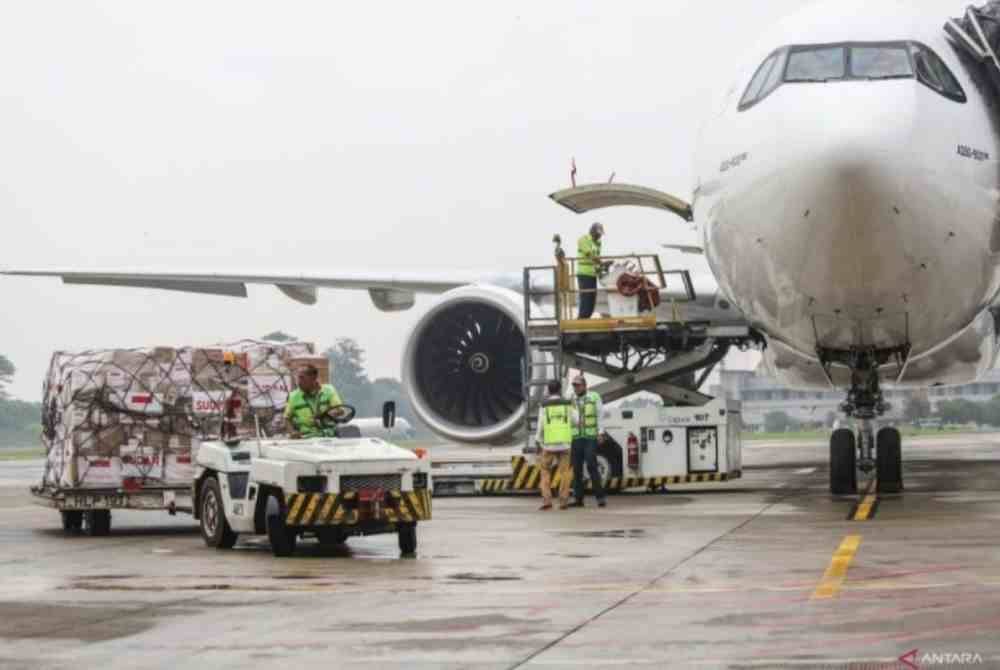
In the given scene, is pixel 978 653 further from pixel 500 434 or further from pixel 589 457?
pixel 500 434

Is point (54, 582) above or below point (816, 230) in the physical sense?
below

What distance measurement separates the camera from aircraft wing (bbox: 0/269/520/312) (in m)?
23.3

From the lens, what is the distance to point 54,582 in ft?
34.4

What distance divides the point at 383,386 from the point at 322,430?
90157 mm

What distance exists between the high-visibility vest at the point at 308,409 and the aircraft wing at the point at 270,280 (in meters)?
9.82

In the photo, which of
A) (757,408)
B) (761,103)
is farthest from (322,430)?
(757,408)

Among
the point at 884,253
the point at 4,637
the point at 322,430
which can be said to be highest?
the point at 884,253

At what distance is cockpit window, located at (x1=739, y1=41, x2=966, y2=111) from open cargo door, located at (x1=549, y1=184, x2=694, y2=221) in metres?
5.48

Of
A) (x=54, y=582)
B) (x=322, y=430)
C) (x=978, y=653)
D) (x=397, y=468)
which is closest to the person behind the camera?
(x=978, y=653)

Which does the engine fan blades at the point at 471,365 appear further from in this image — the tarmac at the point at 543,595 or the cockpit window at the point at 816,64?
the cockpit window at the point at 816,64

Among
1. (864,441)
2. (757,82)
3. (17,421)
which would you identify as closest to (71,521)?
(757,82)

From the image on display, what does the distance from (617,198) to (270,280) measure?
17.6 feet

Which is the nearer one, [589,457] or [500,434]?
[589,457]

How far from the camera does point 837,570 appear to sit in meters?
10.0
